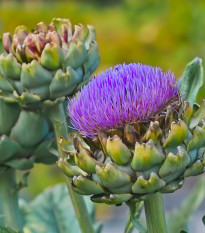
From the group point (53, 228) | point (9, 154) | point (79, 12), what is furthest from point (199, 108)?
point (79, 12)

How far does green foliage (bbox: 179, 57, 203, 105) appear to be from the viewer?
88cm

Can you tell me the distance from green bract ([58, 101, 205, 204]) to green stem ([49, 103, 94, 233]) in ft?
0.53

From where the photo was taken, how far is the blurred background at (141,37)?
295 cm

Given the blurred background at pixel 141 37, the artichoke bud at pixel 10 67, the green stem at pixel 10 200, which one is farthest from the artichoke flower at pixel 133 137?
the blurred background at pixel 141 37

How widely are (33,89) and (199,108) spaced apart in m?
0.24

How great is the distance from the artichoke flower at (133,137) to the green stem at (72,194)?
5.1 inches

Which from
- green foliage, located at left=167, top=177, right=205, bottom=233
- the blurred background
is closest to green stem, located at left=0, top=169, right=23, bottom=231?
green foliage, located at left=167, top=177, right=205, bottom=233

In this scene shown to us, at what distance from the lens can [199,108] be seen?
0.75 metres

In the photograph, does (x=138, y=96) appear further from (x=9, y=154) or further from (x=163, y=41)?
(x=163, y=41)

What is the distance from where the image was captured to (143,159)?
2.25ft

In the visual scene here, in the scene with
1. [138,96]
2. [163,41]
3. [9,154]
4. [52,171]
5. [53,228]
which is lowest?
[52,171]

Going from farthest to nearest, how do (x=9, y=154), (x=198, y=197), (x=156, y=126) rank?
1. (x=198, y=197)
2. (x=9, y=154)
3. (x=156, y=126)

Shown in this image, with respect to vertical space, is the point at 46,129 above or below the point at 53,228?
above

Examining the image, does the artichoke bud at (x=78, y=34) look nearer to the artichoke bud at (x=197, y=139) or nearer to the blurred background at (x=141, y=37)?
the artichoke bud at (x=197, y=139)
